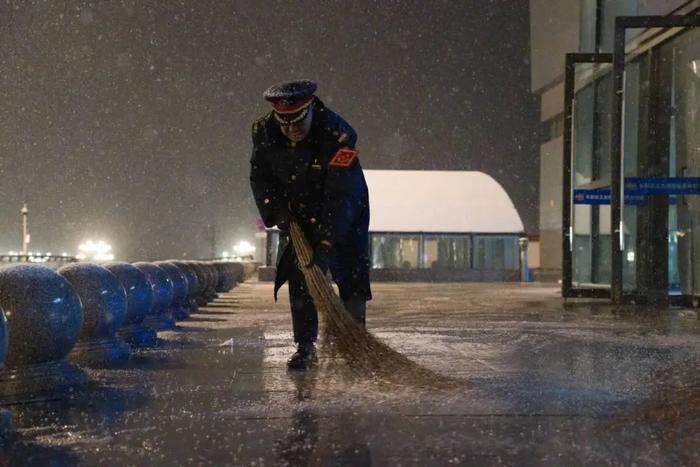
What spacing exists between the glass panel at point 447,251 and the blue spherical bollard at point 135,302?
28608 millimetres

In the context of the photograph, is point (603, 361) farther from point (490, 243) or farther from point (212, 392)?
point (490, 243)

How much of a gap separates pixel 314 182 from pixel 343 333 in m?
1.05

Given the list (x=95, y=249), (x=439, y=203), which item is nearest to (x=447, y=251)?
(x=439, y=203)

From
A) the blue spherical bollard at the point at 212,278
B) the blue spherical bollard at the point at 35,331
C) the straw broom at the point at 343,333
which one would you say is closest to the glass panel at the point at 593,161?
the blue spherical bollard at the point at 212,278

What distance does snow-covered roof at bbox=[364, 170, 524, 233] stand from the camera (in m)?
37.2

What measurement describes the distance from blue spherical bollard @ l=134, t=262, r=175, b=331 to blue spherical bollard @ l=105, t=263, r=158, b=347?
1.01 m

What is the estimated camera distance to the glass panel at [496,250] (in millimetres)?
37125

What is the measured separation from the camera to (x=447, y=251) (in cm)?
3712

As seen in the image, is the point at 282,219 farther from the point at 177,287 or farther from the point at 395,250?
the point at 395,250

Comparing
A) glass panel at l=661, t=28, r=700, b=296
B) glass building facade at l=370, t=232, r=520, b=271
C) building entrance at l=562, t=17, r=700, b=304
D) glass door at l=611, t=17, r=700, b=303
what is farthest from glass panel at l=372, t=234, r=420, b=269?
glass panel at l=661, t=28, r=700, b=296

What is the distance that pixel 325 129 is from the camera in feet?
18.2

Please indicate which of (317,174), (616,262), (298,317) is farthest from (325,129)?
(616,262)

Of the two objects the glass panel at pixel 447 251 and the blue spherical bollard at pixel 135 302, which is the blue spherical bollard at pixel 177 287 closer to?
the blue spherical bollard at pixel 135 302

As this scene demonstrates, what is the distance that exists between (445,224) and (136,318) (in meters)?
29.9
